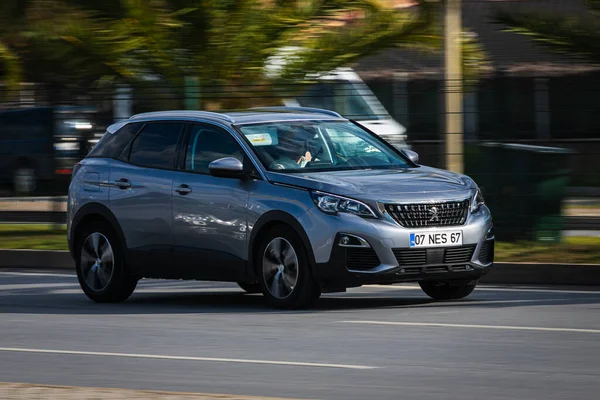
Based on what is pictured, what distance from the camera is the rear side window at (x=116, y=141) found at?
1327 cm

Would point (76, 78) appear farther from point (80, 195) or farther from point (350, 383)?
point (350, 383)

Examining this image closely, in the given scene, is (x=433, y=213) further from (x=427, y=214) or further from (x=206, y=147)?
(x=206, y=147)

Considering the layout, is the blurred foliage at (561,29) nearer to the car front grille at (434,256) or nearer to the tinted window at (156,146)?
the tinted window at (156,146)

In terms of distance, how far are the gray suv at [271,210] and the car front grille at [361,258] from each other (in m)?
0.01

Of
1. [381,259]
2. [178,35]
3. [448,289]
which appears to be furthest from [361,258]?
[178,35]

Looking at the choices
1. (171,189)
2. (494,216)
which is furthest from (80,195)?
(494,216)

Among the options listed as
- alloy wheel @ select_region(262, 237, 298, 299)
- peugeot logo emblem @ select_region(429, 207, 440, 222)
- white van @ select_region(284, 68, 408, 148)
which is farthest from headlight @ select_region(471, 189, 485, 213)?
white van @ select_region(284, 68, 408, 148)

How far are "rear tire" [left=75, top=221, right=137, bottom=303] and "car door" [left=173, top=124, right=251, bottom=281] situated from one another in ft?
2.18

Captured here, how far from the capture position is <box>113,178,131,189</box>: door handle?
1288 centimetres

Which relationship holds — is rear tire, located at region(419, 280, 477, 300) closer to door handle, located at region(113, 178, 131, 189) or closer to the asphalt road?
the asphalt road

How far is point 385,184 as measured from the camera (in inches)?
456

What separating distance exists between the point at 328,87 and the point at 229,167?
6.84m

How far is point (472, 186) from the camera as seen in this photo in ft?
39.5

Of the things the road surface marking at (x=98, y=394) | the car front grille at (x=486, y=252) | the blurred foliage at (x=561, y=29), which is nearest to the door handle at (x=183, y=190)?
the car front grille at (x=486, y=252)
